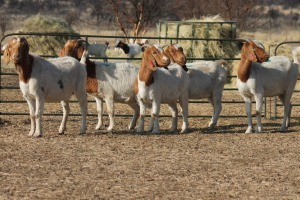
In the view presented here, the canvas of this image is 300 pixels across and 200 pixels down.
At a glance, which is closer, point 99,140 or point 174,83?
point 99,140

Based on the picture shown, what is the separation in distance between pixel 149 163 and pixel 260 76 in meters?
4.17

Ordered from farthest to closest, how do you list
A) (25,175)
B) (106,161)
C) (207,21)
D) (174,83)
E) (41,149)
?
(207,21), (174,83), (41,149), (106,161), (25,175)

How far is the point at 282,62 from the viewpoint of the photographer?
15453 mm

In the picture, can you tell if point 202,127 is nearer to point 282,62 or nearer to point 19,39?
point 282,62

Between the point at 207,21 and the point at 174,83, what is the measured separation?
12.4 meters

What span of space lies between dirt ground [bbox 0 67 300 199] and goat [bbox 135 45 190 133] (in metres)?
0.49

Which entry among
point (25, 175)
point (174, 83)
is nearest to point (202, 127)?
point (174, 83)

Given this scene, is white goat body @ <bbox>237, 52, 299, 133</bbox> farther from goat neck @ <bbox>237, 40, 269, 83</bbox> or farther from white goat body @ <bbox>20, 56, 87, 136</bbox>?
white goat body @ <bbox>20, 56, 87, 136</bbox>

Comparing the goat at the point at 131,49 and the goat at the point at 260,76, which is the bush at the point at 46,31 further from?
the goat at the point at 260,76

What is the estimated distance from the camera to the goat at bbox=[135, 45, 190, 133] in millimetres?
14414

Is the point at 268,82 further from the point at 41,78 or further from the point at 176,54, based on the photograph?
the point at 41,78

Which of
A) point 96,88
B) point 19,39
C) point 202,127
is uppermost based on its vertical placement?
point 19,39

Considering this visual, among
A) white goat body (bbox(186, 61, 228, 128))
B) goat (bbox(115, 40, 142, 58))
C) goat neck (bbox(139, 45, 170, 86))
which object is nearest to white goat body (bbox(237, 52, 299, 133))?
white goat body (bbox(186, 61, 228, 128))

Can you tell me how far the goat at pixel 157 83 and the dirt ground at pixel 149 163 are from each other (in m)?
0.49
